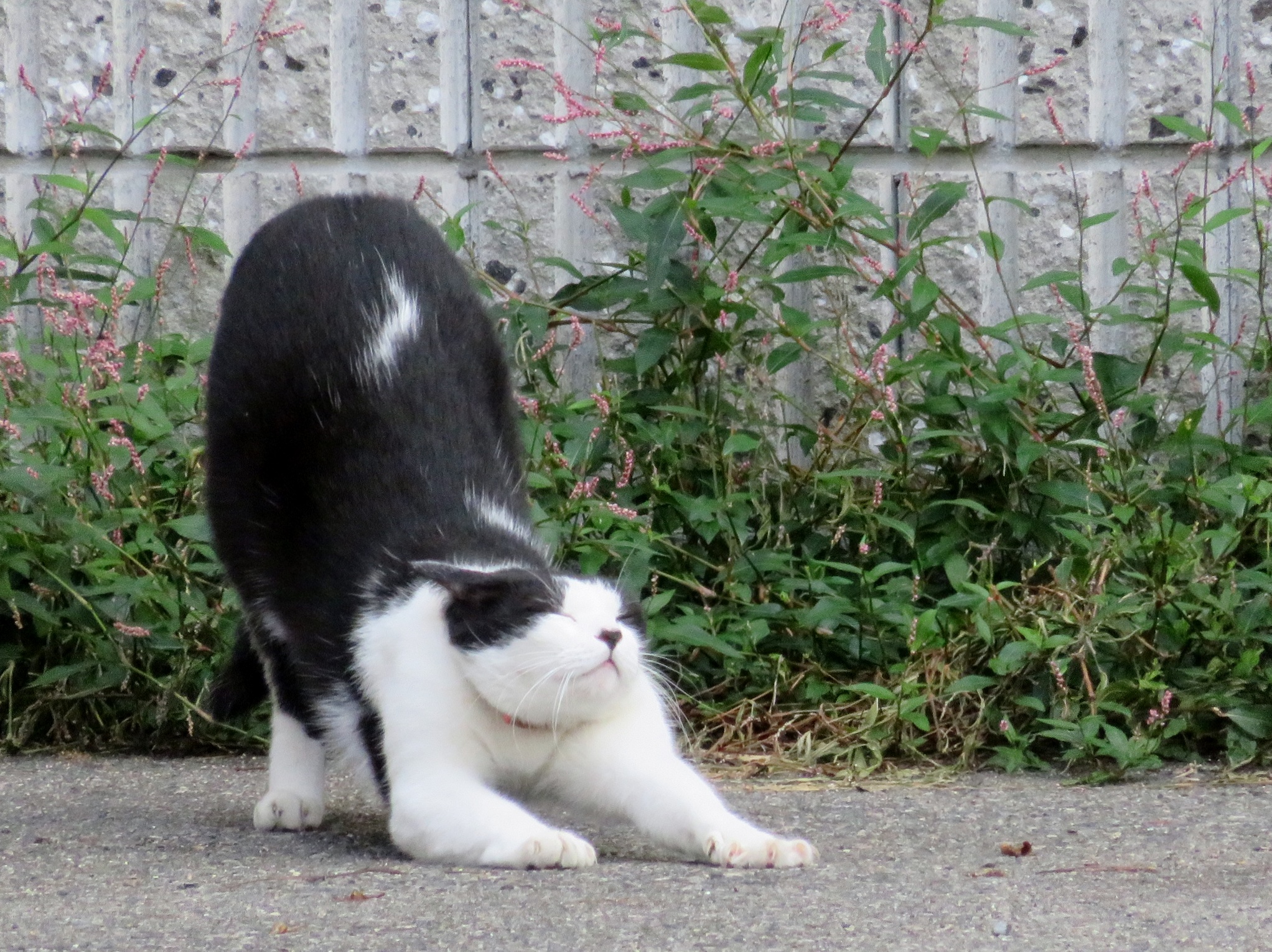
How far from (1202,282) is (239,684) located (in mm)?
2151

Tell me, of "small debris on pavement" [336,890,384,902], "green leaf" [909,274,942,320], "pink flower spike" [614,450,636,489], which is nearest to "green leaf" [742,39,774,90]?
"green leaf" [909,274,942,320]

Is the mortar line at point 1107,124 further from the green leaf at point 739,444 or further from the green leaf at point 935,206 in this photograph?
A: the green leaf at point 739,444

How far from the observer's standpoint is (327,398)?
8.45 ft

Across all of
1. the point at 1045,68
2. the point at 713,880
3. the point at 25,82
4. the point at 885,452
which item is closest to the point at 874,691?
the point at 885,452

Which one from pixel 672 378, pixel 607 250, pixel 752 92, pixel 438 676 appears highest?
pixel 752 92

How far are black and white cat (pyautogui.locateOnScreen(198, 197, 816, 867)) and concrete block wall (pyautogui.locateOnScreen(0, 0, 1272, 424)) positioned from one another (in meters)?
1.20

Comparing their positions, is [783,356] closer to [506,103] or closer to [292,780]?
[506,103]

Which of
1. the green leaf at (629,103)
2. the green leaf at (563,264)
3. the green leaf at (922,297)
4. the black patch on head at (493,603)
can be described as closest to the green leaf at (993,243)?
the green leaf at (922,297)

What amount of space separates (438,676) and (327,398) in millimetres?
523

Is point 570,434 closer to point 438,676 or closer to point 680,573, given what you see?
point 680,573

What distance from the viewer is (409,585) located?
2441 mm

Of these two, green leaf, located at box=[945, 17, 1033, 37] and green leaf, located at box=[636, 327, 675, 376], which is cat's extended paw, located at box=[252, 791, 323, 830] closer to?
green leaf, located at box=[636, 327, 675, 376]

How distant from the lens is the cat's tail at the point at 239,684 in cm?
294

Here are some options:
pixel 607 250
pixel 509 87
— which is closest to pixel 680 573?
pixel 607 250
